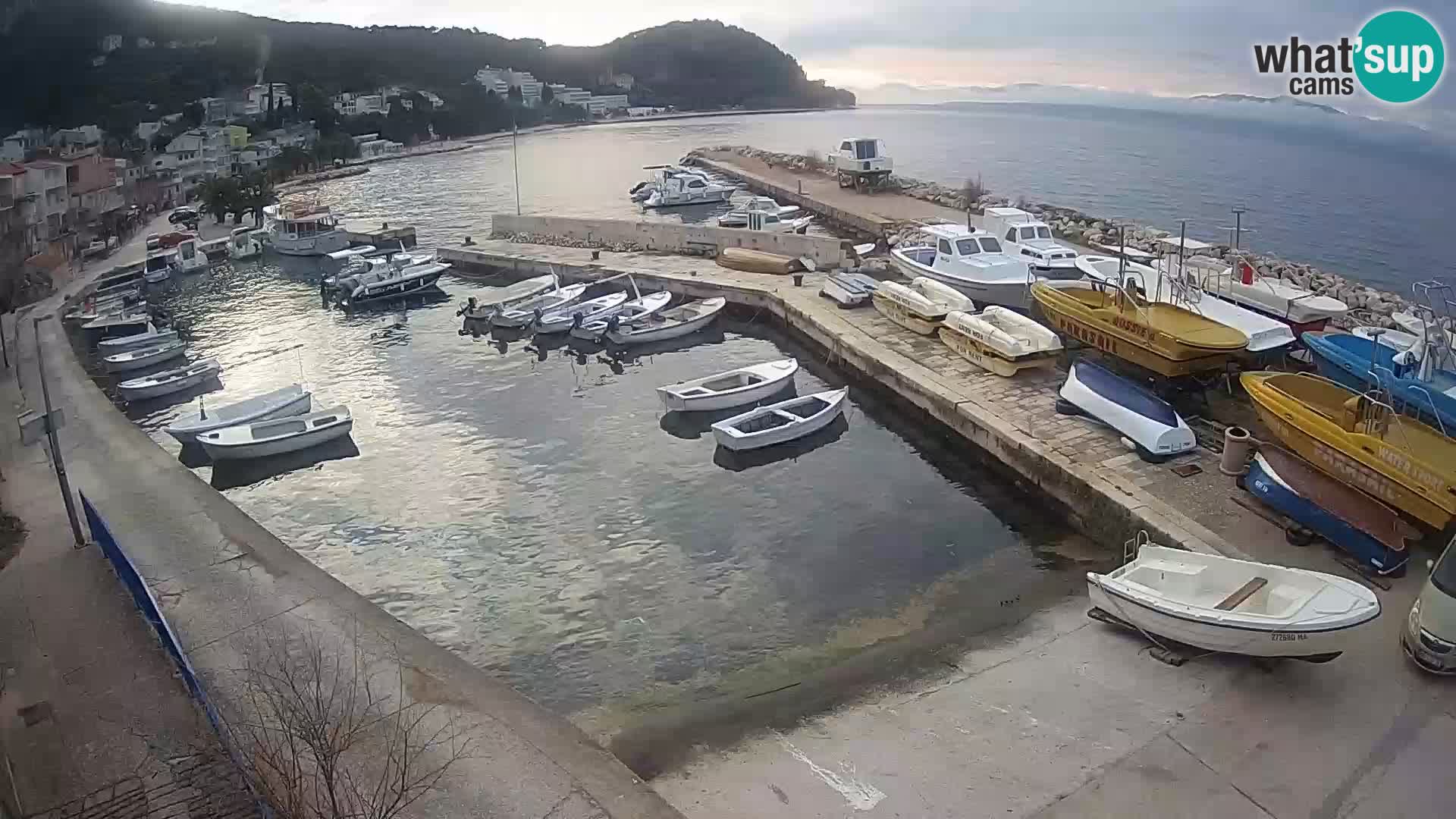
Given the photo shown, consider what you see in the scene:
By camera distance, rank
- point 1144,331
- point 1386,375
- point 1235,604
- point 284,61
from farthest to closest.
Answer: point 284,61
point 1144,331
point 1386,375
point 1235,604

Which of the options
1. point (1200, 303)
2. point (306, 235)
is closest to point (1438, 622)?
point (1200, 303)

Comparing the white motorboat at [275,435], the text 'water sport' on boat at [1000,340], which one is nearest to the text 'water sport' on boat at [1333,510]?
the text 'water sport' on boat at [1000,340]

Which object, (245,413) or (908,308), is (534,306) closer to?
(245,413)

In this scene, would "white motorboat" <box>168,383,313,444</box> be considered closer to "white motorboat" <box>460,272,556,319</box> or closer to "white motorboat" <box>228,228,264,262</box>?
"white motorboat" <box>460,272,556,319</box>

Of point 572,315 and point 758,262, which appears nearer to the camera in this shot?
point 572,315

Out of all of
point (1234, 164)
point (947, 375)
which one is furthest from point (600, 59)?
point (947, 375)

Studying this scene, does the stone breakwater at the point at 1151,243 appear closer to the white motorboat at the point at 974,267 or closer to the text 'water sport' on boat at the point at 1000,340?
the white motorboat at the point at 974,267
